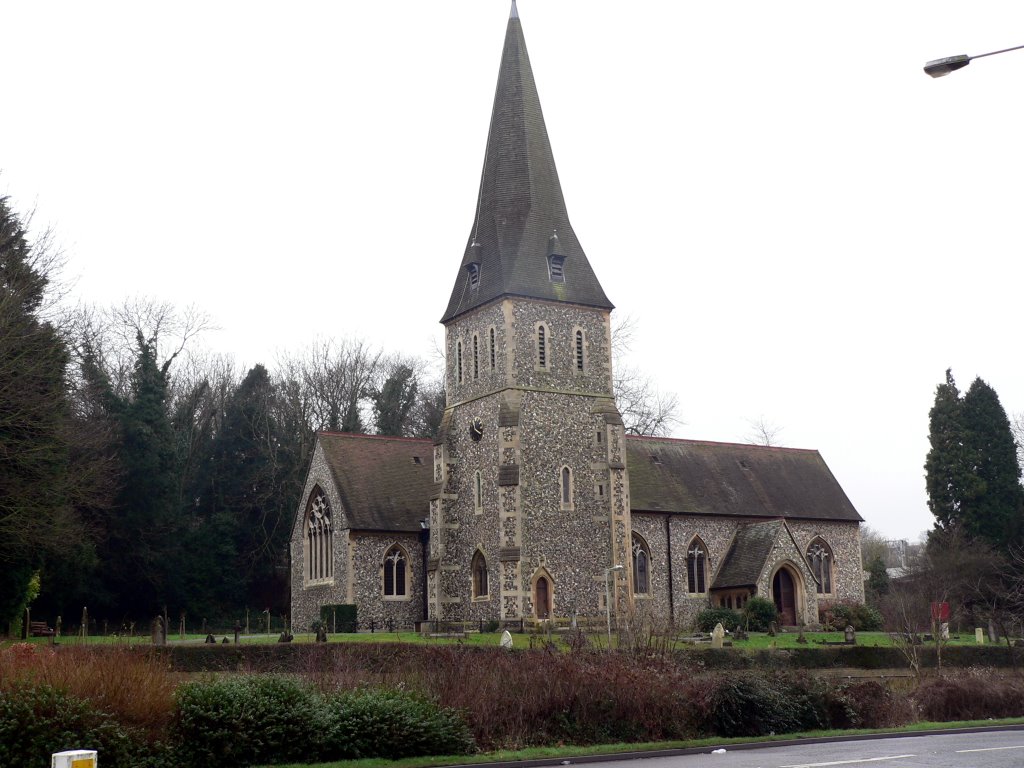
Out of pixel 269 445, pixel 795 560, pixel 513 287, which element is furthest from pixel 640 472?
pixel 269 445

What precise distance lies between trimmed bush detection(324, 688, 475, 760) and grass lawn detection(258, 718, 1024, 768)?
38 centimetres

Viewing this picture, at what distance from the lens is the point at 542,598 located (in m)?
38.6

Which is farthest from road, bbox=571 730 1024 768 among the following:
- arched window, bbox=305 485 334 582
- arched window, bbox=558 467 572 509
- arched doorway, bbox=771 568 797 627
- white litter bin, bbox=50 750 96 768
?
arched window, bbox=305 485 334 582

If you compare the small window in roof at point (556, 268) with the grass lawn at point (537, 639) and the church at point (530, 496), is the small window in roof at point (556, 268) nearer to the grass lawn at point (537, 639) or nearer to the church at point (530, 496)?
the church at point (530, 496)

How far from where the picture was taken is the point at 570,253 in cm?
4306

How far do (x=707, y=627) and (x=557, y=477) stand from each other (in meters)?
7.79

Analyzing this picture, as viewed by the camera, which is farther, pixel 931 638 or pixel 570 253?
pixel 570 253

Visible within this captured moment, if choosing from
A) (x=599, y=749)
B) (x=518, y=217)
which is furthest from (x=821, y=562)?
(x=599, y=749)

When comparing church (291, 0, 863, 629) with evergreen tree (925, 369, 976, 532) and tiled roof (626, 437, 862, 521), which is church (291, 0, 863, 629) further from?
evergreen tree (925, 369, 976, 532)

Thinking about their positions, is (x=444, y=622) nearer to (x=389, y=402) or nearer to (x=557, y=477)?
(x=557, y=477)

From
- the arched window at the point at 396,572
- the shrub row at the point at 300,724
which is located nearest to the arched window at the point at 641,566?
the arched window at the point at 396,572

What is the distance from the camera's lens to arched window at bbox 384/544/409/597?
1698 inches

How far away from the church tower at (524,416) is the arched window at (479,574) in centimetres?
7

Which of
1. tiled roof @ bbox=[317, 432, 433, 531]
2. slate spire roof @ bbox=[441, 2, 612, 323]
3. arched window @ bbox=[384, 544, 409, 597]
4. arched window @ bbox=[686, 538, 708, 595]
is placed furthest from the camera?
arched window @ bbox=[686, 538, 708, 595]
